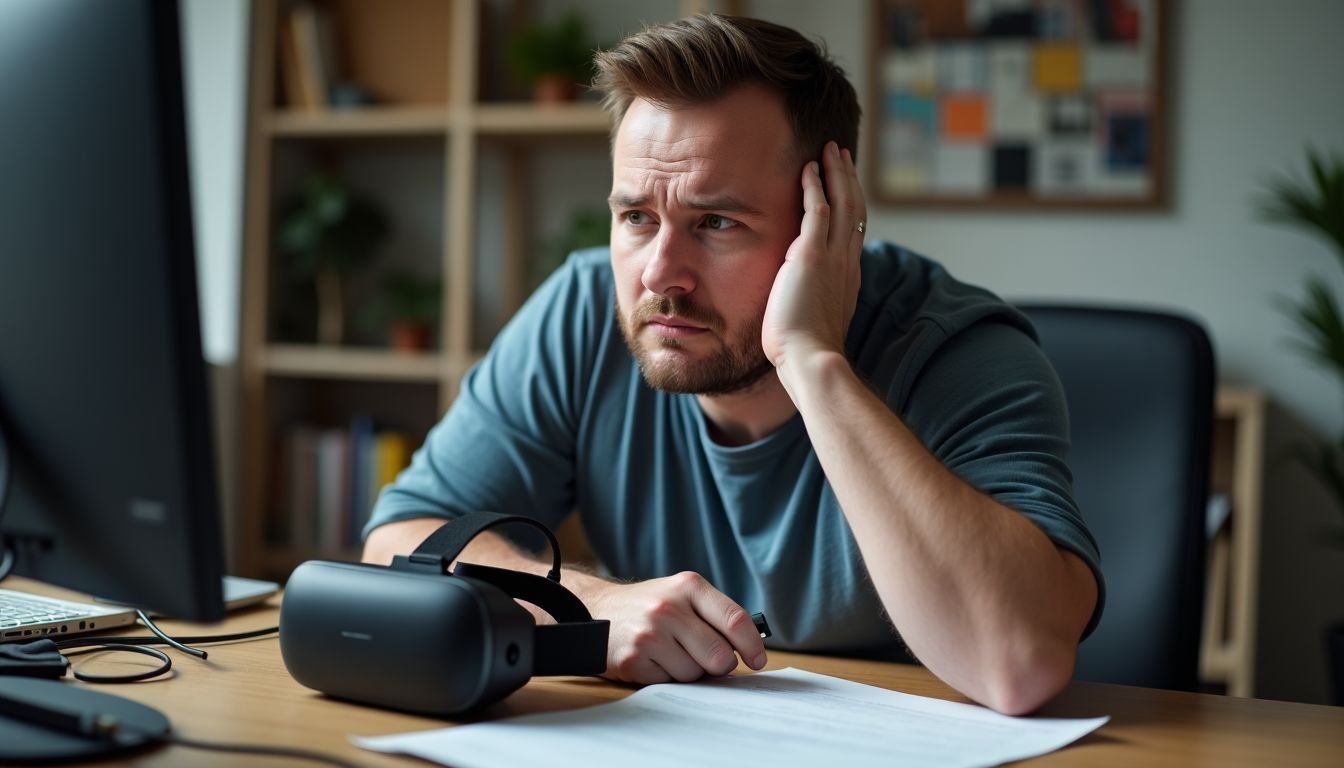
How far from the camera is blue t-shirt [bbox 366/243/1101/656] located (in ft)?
4.03

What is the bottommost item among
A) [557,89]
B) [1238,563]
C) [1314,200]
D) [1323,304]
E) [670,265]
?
[1238,563]

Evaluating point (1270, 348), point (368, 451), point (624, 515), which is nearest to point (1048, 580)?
point (624, 515)

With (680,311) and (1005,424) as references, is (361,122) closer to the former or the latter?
(680,311)

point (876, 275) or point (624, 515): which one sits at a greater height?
point (876, 275)

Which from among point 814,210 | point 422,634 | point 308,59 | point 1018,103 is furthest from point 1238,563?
point 308,59

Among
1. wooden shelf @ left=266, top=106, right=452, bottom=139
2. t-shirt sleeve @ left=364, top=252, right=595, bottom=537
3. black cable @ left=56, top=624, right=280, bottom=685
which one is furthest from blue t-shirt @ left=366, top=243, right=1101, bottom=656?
wooden shelf @ left=266, top=106, right=452, bottom=139

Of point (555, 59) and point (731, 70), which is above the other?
point (555, 59)

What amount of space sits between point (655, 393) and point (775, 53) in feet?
1.34

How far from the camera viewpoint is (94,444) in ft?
2.52

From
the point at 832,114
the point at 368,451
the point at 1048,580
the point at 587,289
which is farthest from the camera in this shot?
the point at 368,451

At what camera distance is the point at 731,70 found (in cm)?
133

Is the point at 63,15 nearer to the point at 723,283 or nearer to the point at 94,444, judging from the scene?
the point at 94,444

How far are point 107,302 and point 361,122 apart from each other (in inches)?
91.3

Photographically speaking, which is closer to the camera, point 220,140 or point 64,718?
point 64,718
